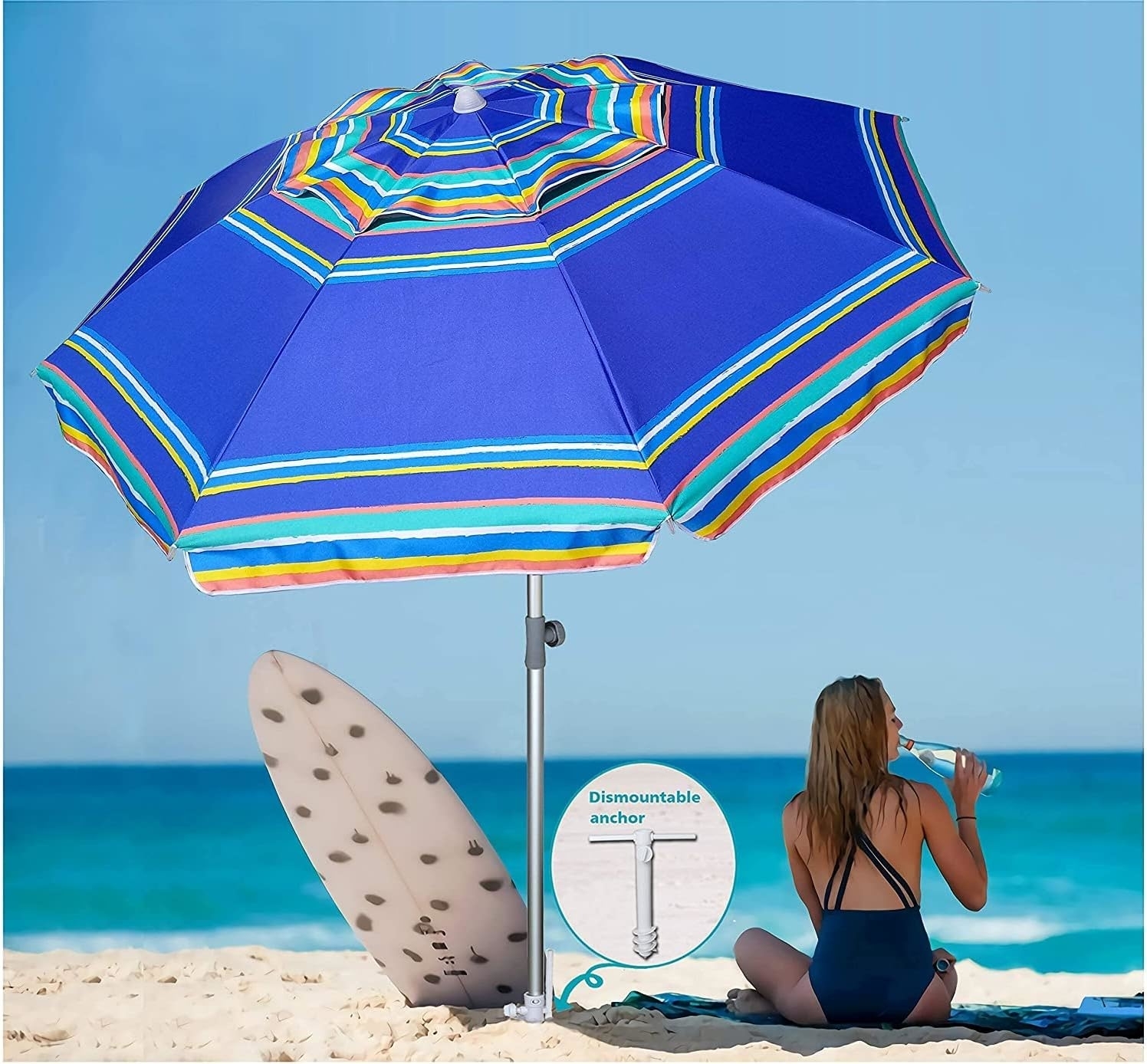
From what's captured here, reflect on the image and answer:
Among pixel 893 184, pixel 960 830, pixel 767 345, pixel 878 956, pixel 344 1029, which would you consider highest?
pixel 893 184

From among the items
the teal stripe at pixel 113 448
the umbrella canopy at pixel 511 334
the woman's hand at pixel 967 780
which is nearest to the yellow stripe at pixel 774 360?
the umbrella canopy at pixel 511 334

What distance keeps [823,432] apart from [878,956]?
3.95 feet

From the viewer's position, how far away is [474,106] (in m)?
2.82

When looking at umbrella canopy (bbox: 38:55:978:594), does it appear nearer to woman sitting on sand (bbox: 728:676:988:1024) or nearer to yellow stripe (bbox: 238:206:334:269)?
yellow stripe (bbox: 238:206:334:269)

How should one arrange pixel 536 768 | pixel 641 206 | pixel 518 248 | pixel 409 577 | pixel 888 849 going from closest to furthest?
1. pixel 409 577
2. pixel 518 248
3. pixel 641 206
4. pixel 536 768
5. pixel 888 849

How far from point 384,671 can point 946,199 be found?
6357mm

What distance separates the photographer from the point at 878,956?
296 cm

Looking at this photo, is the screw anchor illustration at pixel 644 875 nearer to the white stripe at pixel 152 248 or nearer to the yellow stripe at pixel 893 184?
the yellow stripe at pixel 893 184

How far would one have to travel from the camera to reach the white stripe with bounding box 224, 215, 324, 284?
2576mm

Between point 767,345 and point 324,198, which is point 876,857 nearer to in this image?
point 767,345

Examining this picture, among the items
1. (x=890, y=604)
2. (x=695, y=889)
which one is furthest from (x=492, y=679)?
(x=695, y=889)

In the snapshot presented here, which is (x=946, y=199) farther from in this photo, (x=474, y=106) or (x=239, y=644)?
(x=474, y=106)

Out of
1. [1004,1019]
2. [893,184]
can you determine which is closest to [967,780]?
[1004,1019]

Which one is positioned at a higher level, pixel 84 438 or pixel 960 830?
pixel 84 438
